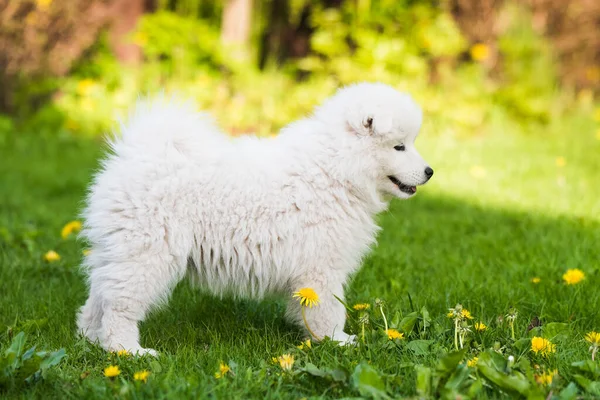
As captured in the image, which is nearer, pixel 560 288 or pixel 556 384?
pixel 556 384

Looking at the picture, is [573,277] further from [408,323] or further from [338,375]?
[338,375]

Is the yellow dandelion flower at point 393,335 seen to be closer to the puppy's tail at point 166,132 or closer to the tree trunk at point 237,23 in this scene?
Answer: the puppy's tail at point 166,132

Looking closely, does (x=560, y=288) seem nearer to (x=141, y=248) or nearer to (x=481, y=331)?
(x=481, y=331)

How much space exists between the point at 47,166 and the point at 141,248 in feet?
14.8

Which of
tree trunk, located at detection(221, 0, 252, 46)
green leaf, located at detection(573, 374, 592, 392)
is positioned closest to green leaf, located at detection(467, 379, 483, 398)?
green leaf, located at detection(573, 374, 592, 392)

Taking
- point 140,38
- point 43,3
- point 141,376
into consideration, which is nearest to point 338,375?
point 141,376

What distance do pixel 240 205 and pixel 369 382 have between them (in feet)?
3.32

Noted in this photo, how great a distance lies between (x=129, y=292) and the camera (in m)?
2.88

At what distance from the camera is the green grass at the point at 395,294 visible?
2424 mm

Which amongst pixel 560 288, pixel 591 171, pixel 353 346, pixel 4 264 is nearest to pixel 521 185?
pixel 591 171

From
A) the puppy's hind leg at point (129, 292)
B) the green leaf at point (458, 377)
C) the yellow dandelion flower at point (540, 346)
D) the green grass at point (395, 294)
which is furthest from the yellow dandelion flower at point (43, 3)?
the green leaf at point (458, 377)

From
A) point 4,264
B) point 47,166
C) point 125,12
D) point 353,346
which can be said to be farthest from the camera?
point 125,12

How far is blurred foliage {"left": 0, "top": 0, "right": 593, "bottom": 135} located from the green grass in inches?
63.3

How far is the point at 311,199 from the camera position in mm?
3096
